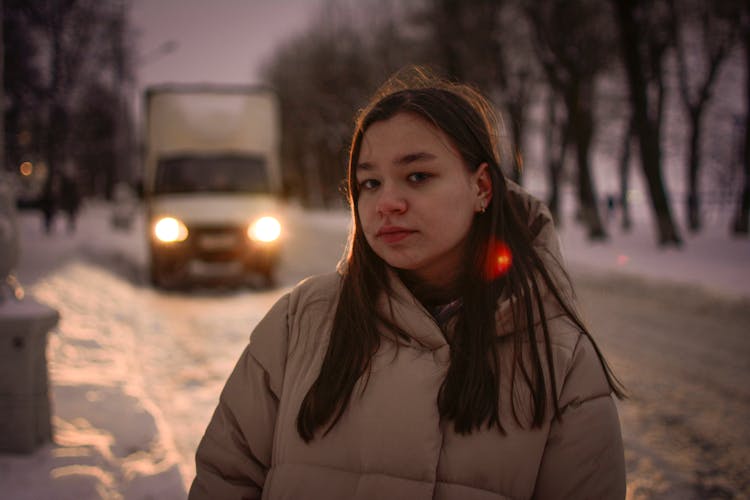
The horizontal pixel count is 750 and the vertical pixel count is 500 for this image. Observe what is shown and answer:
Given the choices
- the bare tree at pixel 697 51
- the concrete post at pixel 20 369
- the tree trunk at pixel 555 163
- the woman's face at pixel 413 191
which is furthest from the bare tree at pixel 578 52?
the woman's face at pixel 413 191

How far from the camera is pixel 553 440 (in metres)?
1.55

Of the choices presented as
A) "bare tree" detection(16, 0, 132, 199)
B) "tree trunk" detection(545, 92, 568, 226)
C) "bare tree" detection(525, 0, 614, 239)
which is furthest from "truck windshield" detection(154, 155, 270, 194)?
"tree trunk" detection(545, 92, 568, 226)

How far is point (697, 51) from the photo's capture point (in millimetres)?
22406

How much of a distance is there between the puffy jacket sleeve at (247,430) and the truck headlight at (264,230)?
938 centimetres

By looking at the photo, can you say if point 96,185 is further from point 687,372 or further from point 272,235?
point 687,372

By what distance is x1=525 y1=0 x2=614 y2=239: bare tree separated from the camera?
758 inches

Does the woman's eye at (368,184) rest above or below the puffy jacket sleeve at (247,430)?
above

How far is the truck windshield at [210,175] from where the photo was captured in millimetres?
11625

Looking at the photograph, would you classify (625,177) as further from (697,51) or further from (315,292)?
(315,292)

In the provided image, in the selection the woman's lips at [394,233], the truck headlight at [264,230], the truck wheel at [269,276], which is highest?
the woman's lips at [394,233]

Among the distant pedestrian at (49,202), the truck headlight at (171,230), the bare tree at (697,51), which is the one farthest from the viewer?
the bare tree at (697,51)

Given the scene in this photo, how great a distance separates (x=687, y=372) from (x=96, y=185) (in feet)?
239

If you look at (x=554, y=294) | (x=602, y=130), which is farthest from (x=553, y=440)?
(x=602, y=130)

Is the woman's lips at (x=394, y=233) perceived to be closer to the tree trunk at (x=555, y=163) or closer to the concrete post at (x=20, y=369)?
the concrete post at (x=20, y=369)
